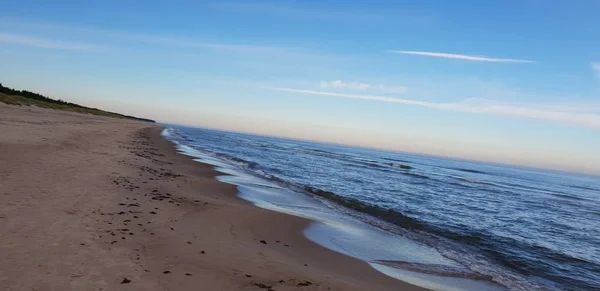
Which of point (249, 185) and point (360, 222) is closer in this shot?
point (360, 222)

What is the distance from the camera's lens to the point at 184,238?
733cm

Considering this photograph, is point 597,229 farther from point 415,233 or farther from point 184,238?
point 184,238

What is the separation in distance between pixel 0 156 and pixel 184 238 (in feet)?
26.9

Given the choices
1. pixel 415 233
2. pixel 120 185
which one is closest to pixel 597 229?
pixel 415 233

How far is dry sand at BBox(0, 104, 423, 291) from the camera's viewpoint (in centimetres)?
493

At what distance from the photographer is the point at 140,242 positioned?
6457 millimetres

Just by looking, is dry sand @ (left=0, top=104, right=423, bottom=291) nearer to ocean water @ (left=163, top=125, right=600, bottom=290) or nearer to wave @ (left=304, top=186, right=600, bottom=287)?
ocean water @ (left=163, top=125, right=600, bottom=290)

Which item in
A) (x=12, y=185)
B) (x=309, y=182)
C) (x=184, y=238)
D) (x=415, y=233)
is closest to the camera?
(x=184, y=238)

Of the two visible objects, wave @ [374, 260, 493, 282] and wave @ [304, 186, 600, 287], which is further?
wave @ [304, 186, 600, 287]

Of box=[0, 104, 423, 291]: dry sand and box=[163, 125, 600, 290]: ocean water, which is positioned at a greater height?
box=[0, 104, 423, 291]: dry sand

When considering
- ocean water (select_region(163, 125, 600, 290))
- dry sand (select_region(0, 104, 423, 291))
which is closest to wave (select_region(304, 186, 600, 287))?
ocean water (select_region(163, 125, 600, 290))

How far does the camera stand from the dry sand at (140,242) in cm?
493

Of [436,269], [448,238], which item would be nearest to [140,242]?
[436,269]

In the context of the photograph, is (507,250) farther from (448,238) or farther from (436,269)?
(436,269)
